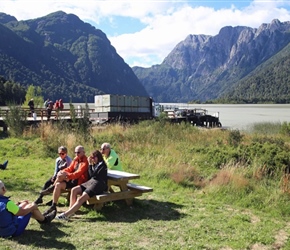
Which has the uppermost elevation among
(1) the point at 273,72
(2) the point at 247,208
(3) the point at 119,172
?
(1) the point at 273,72

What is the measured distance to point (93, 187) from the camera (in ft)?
21.0

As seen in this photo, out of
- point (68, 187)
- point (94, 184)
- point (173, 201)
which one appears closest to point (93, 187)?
point (94, 184)

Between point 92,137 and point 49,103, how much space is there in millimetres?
14214

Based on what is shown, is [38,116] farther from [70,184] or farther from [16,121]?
[70,184]

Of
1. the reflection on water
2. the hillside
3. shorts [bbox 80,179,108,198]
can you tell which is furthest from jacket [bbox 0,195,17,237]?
the hillside

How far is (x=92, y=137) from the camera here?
15234 mm

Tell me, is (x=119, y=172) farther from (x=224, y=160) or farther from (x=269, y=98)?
(x=269, y=98)

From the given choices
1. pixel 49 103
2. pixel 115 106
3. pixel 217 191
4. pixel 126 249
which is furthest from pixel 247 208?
pixel 115 106

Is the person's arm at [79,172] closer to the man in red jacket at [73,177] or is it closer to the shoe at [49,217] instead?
the man in red jacket at [73,177]

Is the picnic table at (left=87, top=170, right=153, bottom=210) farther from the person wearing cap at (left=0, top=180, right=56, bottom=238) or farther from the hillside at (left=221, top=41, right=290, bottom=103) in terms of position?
the hillside at (left=221, top=41, right=290, bottom=103)

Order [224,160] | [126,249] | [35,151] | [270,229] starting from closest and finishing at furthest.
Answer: [126,249], [270,229], [224,160], [35,151]

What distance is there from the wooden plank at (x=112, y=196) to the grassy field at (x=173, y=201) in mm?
214

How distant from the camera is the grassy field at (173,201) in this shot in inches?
211

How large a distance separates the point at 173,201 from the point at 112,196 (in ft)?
5.16
